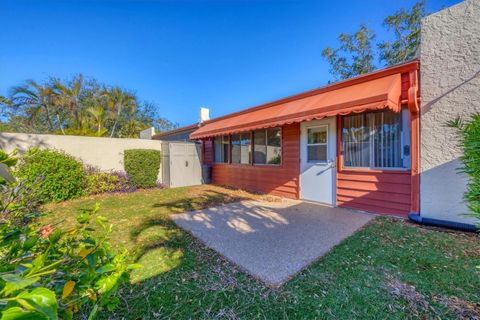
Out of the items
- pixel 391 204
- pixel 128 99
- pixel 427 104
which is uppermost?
pixel 128 99

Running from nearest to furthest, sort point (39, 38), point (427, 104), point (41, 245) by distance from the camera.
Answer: point (41, 245) < point (427, 104) < point (39, 38)

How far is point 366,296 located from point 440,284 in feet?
3.72

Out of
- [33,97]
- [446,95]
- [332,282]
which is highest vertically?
[33,97]

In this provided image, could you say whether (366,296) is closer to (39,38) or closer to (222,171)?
(222,171)

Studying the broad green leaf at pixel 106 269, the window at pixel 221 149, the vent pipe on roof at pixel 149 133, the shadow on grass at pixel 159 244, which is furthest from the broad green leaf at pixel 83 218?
the vent pipe on roof at pixel 149 133

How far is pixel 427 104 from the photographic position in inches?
202

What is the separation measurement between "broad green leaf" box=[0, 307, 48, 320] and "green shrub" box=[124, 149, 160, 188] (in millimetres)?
11330

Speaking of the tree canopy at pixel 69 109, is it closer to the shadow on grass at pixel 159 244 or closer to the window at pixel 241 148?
the shadow on grass at pixel 159 244

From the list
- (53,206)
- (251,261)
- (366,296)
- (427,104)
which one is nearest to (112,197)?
(53,206)

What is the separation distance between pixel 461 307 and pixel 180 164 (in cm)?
1126

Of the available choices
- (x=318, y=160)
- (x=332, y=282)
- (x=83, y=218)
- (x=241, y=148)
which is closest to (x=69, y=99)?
(x=241, y=148)

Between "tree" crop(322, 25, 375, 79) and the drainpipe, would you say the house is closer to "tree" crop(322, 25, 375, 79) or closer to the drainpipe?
the drainpipe

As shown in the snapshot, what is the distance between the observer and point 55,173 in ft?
26.3

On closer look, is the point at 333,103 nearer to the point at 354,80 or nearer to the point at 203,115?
the point at 354,80
